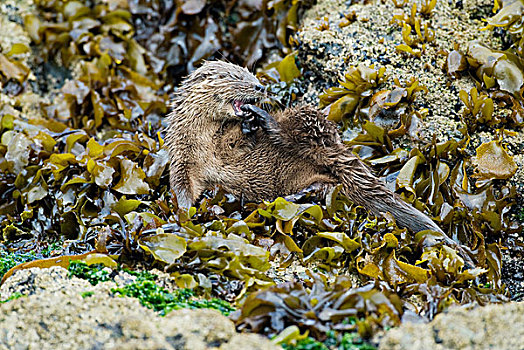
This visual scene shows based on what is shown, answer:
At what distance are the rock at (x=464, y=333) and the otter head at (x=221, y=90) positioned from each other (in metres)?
2.13

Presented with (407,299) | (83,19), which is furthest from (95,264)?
(83,19)

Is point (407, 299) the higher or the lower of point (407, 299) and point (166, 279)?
the lower

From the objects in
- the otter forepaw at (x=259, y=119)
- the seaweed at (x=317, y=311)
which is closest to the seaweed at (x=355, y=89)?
the otter forepaw at (x=259, y=119)

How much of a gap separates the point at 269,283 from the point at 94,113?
2978 mm

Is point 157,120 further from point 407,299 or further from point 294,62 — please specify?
point 407,299

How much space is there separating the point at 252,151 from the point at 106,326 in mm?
1812

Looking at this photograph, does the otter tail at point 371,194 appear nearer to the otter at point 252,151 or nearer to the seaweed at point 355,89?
the otter at point 252,151

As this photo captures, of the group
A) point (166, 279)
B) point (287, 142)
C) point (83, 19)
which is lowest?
point (166, 279)

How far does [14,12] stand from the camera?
5941 millimetres

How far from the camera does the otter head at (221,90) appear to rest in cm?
398

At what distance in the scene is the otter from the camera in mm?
3623

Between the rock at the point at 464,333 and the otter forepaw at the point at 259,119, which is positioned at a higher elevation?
the otter forepaw at the point at 259,119

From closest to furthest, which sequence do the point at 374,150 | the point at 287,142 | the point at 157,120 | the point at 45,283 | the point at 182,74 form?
the point at 45,283
the point at 287,142
the point at 374,150
the point at 157,120
the point at 182,74

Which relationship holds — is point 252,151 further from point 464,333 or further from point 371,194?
point 464,333
